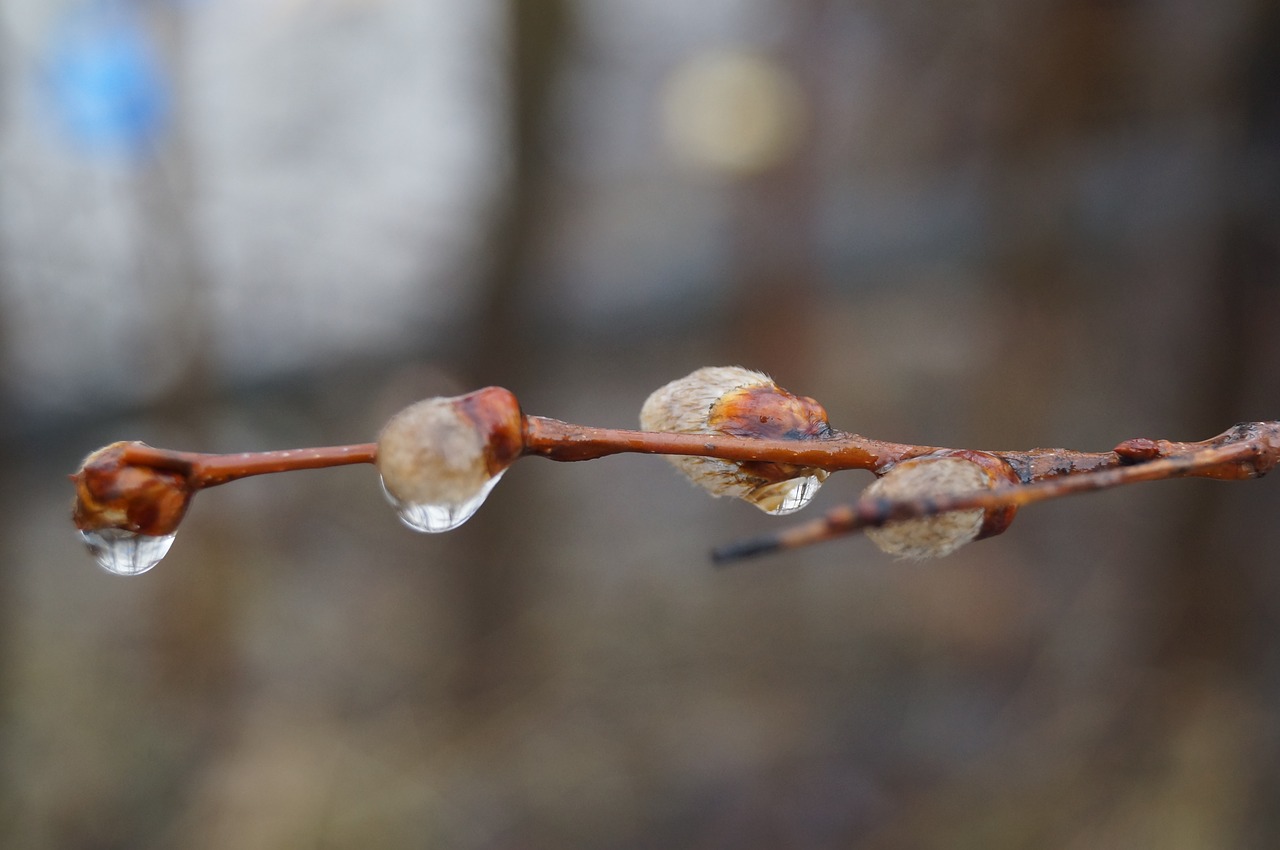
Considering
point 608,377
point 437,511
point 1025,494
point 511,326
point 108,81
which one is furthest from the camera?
point 608,377

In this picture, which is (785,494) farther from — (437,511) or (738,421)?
(437,511)

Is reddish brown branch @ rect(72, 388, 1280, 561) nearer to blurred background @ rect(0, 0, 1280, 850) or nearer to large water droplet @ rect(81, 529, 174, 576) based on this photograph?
large water droplet @ rect(81, 529, 174, 576)

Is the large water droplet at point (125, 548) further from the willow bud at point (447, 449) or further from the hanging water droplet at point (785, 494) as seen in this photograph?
the hanging water droplet at point (785, 494)

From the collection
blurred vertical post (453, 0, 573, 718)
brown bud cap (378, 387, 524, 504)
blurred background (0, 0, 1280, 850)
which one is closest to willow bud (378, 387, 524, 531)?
brown bud cap (378, 387, 524, 504)

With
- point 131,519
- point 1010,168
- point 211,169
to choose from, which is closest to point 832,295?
point 1010,168

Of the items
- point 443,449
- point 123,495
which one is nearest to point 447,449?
point 443,449

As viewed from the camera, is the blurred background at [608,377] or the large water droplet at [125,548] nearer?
the large water droplet at [125,548]

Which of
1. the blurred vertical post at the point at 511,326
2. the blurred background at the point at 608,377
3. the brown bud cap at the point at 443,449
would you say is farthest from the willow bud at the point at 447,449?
the blurred vertical post at the point at 511,326

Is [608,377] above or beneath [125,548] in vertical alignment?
beneath
